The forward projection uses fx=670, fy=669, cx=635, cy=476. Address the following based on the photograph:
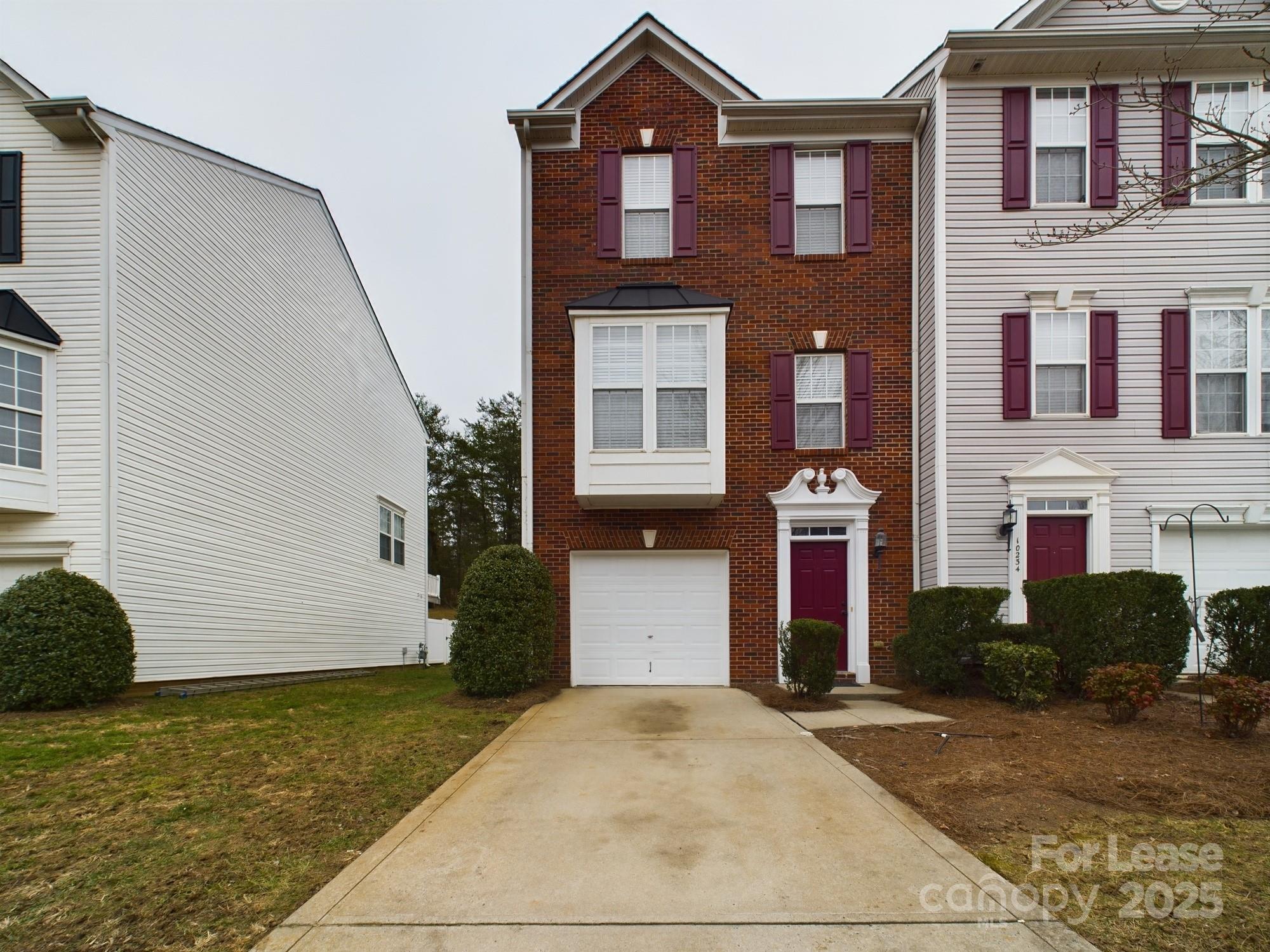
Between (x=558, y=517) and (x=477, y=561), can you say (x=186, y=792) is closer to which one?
(x=477, y=561)

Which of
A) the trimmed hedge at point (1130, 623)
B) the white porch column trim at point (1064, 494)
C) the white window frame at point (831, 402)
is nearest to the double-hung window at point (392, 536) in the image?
the white window frame at point (831, 402)

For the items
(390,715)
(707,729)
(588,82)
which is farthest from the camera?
(588,82)

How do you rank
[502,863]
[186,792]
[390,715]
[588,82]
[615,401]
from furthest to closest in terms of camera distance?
[588,82] → [615,401] → [390,715] → [186,792] → [502,863]

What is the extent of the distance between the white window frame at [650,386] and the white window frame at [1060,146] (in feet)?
17.6

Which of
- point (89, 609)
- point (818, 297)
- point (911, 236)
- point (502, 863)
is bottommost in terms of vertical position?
point (502, 863)

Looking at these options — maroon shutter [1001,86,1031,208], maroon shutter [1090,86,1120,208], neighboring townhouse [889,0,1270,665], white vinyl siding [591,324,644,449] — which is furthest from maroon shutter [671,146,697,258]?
maroon shutter [1090,86,1120,208]

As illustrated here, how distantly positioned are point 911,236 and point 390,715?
10.2 meters

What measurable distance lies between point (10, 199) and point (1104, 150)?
16.0 m

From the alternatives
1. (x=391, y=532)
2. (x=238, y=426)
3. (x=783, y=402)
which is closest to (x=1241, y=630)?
(x=783, y=402)

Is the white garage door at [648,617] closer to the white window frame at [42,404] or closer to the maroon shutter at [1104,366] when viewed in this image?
the maroon shutter at [1104,366]

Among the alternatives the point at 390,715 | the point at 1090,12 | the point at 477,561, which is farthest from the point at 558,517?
the point at 1090,12

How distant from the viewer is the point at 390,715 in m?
7.99

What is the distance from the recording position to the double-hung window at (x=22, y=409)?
8797 mm

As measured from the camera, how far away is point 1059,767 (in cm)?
529
